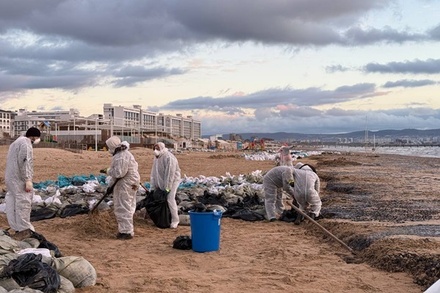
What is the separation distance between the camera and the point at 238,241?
876cm

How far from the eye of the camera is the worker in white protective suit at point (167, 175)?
382 inches

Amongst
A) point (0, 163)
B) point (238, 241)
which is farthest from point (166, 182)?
point (0, 163)

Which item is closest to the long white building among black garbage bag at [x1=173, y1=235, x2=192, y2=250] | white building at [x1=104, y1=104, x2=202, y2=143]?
white building at [x1=104, y1=104, x2=202, y2=143]

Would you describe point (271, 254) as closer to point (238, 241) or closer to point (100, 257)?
point (238, 241)

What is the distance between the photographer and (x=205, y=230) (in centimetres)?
770

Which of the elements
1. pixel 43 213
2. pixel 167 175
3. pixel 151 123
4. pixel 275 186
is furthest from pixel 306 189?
pixel 151 123

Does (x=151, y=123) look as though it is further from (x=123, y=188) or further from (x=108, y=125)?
(x=123, y=188)

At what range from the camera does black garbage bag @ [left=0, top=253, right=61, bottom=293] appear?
5.02m

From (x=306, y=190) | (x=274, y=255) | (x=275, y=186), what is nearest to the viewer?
(x=274, y=255)

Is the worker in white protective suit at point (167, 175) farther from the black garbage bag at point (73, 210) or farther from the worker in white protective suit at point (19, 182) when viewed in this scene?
the worker in white protective suit at point (19, 182)

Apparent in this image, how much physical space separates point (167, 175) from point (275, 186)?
237 cm

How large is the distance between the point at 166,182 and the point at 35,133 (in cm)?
266

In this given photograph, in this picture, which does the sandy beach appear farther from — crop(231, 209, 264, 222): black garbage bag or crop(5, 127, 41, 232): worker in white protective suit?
crop(5, 127, 41, 232): worker in white protective suit

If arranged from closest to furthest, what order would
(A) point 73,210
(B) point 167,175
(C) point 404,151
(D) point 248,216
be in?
1. (B) point 167,175
2. (D) point 248,216
3. (A) point 73,210
4. (C) point 404,151
